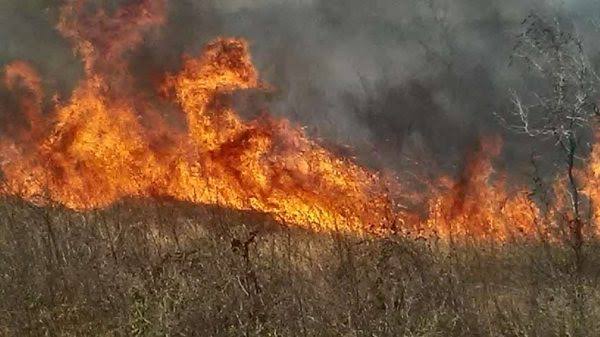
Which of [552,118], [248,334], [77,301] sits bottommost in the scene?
[248,334]

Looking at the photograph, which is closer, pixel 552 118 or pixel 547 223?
pixel 547 223

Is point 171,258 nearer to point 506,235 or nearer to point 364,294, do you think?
point 364,294

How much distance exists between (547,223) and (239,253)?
5.03 m

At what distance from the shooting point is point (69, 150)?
708 inches

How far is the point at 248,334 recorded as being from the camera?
7312mm

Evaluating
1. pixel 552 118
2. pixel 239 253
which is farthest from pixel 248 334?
pixel 552 118

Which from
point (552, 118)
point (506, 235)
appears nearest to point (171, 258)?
point (506, 235)

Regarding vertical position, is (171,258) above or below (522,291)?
above

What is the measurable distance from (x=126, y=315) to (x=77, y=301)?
0.98 metres

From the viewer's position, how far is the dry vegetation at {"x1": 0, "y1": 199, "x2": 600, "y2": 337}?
7.48 meters

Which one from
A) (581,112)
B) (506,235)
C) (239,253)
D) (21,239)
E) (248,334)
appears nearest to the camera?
(248,334)

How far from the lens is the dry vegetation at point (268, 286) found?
24.6 ft

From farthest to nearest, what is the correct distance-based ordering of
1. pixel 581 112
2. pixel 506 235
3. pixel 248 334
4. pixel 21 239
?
1. pixel 581 112
2. pixel 506 235
3. pixel 21 239
4. pixel 248 334

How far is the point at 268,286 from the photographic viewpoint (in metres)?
8.41
